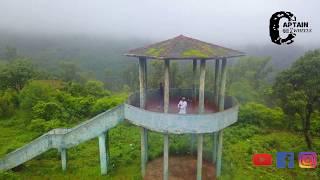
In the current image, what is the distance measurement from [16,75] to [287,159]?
1318 inches

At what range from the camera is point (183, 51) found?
661 inches

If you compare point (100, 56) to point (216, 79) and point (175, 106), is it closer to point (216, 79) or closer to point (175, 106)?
point (175, 106)

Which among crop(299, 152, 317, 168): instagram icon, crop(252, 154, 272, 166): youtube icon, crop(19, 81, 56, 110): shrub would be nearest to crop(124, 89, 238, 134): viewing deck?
crop(252, 154, 272, 166): youtube icon

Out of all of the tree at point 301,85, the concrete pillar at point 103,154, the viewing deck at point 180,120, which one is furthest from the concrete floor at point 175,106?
the tree at point 301,85

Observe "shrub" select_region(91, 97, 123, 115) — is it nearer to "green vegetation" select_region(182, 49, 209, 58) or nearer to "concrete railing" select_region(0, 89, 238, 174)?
"concrete railing" select_region(0, 89, 238, 174)

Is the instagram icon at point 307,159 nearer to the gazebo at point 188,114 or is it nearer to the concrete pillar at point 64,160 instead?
the gazebo at point 188,114

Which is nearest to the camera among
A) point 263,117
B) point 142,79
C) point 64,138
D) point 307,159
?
point 142,79

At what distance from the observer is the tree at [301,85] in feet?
79.0

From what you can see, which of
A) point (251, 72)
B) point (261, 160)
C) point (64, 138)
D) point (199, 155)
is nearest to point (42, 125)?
point (64, 138)

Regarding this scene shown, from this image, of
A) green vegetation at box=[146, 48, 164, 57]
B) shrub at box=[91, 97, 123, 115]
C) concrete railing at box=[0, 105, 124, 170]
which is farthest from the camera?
shrub at box=[91, 97, 123, 115]

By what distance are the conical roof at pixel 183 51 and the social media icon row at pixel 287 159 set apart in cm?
955

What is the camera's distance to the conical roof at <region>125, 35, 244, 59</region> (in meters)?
16.3

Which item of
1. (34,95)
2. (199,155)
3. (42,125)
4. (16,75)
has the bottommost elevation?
(42,125)

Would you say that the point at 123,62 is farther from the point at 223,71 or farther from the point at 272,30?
the point at 223,71
